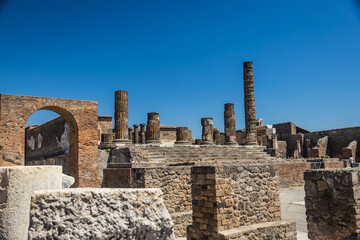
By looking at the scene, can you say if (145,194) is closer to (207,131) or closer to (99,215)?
(99,215)

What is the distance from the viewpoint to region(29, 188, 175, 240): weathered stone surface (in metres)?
1.51

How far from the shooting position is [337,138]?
89.9 feet

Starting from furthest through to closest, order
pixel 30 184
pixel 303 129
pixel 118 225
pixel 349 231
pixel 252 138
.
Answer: pixel 303 129, pixel 252 138, pixel 349 231, pixel 30 184, pixel 118 225

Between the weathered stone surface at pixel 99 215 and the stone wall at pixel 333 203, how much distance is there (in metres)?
3.66

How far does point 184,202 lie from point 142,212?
5.42m

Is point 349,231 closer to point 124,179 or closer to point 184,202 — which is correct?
point 184,202

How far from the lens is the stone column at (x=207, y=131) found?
1753 cm

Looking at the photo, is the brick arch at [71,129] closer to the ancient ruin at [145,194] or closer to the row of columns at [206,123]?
the ancient ruin at [145,194]

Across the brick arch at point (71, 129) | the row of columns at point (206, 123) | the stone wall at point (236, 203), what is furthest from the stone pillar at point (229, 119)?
the stone wall at point (236, 203)

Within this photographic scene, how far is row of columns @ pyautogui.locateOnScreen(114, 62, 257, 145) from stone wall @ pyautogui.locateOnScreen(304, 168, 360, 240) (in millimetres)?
10847

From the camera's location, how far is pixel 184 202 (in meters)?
6.94

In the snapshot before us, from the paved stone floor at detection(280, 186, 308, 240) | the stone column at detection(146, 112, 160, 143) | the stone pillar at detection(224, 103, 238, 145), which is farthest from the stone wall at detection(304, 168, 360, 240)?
the stone pillar at detection(224, 103, 238, 145)

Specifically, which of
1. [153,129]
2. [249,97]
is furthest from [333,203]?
[249,97]

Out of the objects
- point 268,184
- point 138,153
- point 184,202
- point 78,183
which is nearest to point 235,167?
point 268,184
